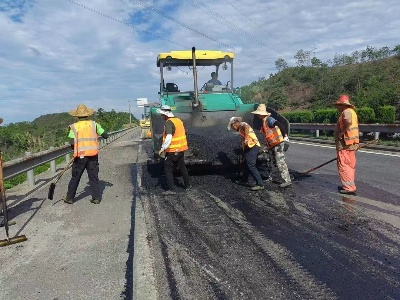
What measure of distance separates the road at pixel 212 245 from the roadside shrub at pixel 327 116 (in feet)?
46.7

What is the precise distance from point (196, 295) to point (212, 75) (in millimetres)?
8585

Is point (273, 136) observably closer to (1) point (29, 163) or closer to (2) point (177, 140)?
(2) point (177, 140)

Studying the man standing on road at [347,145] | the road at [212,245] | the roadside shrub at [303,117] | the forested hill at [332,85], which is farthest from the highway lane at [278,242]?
the roadside shrub at [303,117]

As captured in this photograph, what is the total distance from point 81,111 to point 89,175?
3.85ft

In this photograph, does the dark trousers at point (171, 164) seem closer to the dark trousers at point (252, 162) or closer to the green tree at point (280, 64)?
the dark trousers at point (252, 162)

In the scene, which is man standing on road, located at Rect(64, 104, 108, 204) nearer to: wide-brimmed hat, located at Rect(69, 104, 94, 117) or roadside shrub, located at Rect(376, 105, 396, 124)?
wide-brimmed hat, located at Rect(69, 104, 94, 117)

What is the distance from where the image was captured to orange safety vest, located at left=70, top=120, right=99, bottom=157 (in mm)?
6805

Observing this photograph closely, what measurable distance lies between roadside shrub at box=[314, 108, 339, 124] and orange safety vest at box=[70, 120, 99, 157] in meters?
16.2

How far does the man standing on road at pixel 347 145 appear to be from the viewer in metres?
6.36

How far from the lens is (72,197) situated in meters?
6.80

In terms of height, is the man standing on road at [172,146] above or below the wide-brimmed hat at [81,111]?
below

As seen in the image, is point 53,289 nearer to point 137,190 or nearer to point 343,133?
point 137,190

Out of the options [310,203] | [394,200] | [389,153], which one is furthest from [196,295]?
[389,153]

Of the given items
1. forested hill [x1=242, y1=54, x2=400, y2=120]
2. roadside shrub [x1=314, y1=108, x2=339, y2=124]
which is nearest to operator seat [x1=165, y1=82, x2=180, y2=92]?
forested hill [x1=242, y1=54, x2=400, y2=120]
